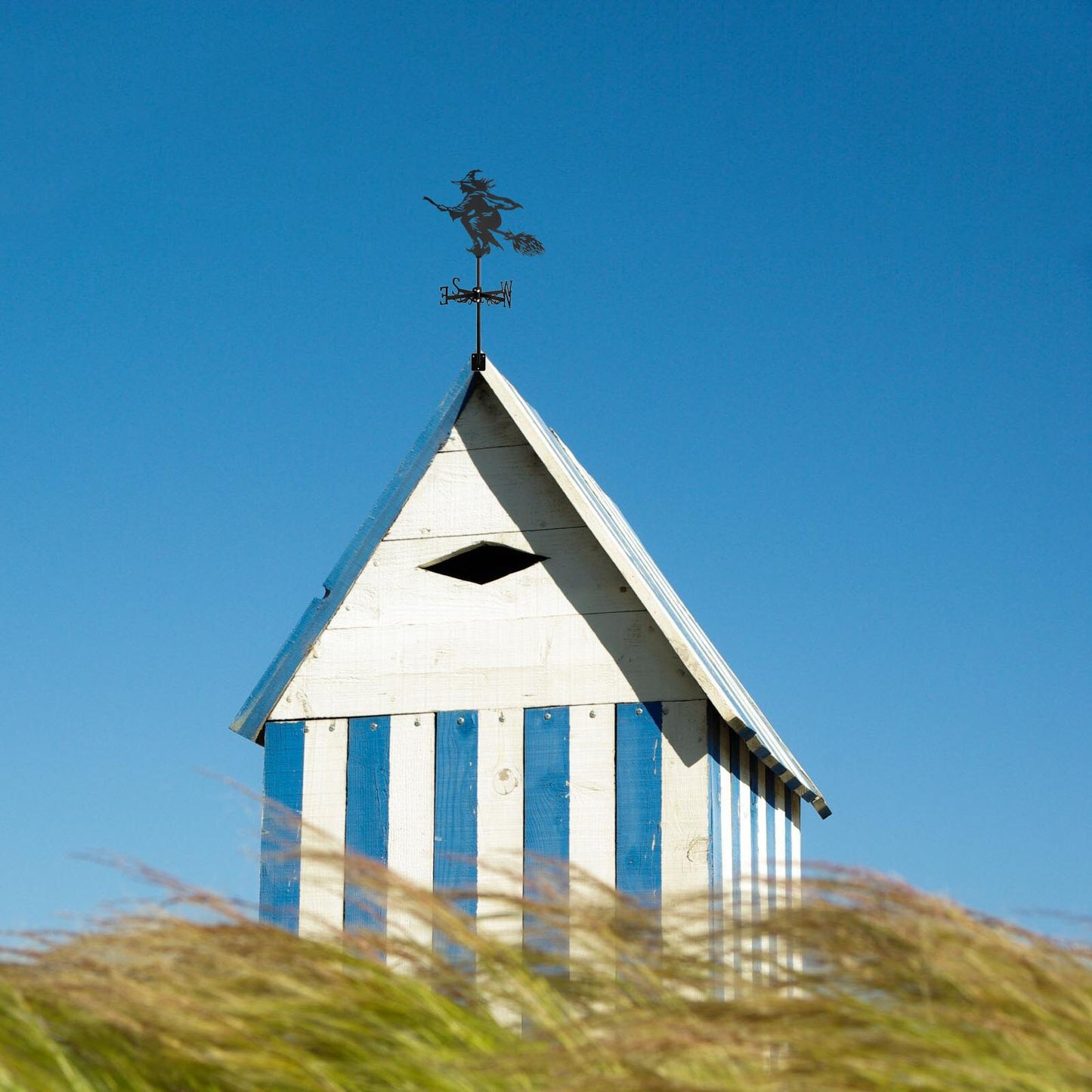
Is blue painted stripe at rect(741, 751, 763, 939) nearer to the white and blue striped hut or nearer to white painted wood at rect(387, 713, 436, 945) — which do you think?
the white and blue striped hut

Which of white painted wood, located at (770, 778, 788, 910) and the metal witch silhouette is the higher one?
the metal witch silhouette

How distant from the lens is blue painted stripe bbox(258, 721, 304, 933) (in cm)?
739

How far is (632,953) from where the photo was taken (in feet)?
10.3

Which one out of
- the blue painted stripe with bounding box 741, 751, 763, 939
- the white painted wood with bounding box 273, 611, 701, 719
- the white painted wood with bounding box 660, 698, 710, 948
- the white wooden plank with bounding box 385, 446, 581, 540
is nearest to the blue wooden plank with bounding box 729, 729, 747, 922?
the blue painted stripe with bounding box 741, 751, 763, 939

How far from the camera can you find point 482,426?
7.94 meters

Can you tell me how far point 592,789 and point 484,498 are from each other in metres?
1.69

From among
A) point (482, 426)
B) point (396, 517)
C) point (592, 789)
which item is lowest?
point (592, 789)

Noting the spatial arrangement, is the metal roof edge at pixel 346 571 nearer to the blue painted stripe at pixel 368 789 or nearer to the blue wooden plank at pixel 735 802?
the blue painted stripe at pixel 368 789

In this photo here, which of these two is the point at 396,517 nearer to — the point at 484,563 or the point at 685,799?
the point at 484,563

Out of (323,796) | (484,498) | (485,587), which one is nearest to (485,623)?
(485,587)

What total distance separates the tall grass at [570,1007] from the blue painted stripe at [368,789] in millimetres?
3902

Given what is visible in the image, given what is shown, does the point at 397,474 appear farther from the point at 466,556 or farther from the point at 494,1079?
the point at 494,1079

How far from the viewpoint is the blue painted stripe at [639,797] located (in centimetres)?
702

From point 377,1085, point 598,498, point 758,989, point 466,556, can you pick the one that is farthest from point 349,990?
point 598,498
